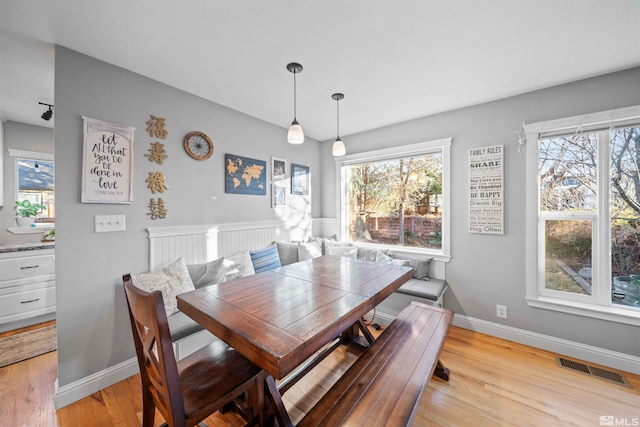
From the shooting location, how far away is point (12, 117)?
2889mm

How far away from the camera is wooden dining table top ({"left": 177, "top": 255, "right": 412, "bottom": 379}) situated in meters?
0.94

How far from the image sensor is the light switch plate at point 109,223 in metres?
1.85

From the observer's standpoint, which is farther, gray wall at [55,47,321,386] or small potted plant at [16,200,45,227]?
small potted plant at [16,200,45,227]

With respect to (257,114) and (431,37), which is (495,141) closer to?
(431,37)

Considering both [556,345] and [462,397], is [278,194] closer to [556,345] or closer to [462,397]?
[462,397]

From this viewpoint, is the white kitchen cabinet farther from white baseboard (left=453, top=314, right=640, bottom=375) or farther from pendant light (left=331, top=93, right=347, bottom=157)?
white baseboard (left=453, top=314, right=640, bottom=375)

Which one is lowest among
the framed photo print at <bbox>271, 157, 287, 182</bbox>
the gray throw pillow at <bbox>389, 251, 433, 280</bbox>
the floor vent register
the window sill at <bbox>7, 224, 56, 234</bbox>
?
the floor vent register

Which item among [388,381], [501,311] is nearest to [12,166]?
[388,381]

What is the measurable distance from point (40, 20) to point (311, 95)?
6.17 ft

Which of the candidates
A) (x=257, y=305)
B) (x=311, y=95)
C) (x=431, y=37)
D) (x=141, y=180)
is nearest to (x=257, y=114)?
(x=311, y=95)

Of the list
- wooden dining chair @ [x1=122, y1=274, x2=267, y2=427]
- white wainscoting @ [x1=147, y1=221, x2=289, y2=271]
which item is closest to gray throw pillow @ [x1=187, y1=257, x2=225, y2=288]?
white wainscoting @ [x1=147, y1=221, x2=289, y2=271]

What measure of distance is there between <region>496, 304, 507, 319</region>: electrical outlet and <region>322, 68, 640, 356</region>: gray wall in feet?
0.11

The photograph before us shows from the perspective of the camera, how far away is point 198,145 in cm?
247

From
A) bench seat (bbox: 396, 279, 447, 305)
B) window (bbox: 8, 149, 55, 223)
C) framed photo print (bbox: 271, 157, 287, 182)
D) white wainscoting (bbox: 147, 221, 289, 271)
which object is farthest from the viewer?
framed photo print (bbox: 271, 157, 287, 182)
